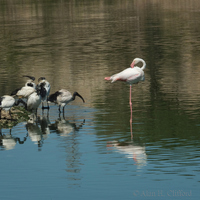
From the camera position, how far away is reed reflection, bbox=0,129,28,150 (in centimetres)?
1465

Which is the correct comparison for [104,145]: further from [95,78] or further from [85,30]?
[85,30]

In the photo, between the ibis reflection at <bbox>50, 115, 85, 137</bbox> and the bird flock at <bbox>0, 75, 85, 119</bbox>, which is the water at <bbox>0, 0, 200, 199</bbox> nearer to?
the ibis reflection at <bbox>50, 115, 85, 137</bbox>

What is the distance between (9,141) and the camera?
15156 mm

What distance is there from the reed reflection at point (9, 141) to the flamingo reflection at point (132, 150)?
94.8 inches

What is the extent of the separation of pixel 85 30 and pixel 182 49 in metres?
17.3

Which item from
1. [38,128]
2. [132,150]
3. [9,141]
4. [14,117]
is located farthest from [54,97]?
[132,150]

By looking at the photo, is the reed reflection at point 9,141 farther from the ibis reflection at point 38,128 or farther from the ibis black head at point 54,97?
the ibis black head at point 54,97

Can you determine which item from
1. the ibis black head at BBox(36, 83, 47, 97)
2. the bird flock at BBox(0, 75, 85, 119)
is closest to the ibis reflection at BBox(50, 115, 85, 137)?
the bird flock at BBox(0, 75, 85, 119)

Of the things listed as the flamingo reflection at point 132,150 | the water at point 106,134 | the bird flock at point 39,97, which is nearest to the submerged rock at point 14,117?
the bird flock at point 39,97

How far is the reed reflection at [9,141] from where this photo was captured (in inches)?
577

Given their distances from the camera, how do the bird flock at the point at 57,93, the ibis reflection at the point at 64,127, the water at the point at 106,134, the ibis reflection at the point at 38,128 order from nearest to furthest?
the water at the point at 106,134, the ibis reflection at the point at 38,128, the ibis reflection at the point at 64,127, the bird flock at the point at 57,93

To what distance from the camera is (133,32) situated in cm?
4716

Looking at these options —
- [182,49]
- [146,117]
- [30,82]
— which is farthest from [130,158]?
[182,49]

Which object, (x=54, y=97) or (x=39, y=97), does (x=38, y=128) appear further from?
(x=54, y=97)
